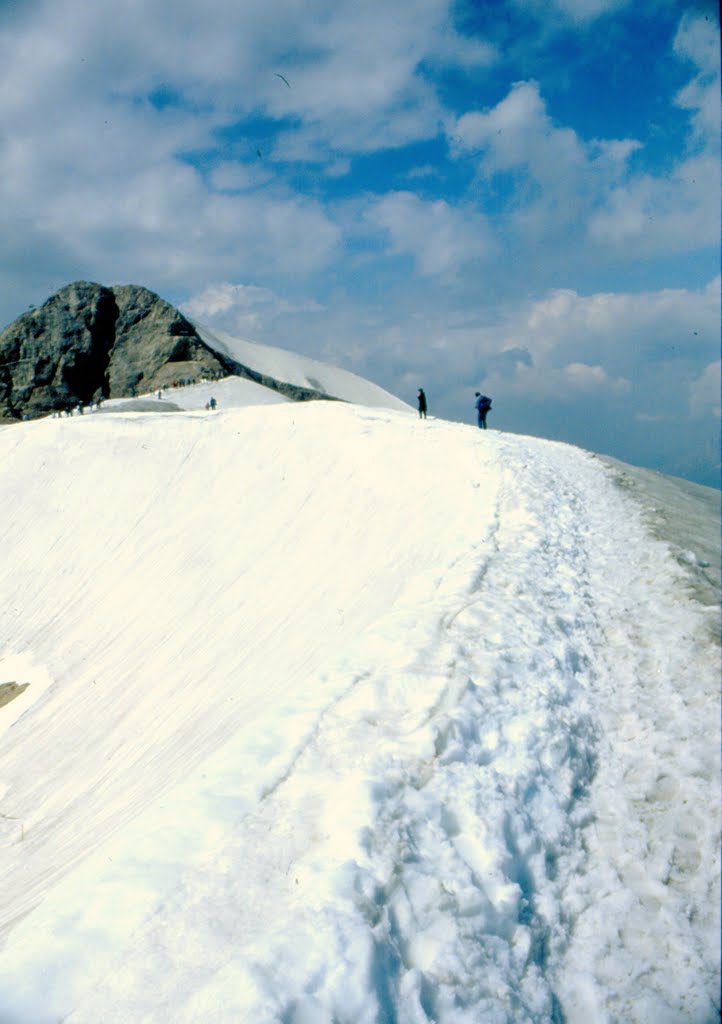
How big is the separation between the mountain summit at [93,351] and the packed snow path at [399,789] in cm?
6551

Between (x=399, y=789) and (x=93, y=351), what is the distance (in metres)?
87.5

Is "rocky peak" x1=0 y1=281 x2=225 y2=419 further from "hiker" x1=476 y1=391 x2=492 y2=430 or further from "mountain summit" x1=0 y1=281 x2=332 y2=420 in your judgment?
"hiker" x1=476 y1=391 x2=492 y2=430

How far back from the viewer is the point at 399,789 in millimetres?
4852

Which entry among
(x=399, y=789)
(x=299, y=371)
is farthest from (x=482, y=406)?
(x=299, y=371)

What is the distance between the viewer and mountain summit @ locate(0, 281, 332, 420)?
7762 centimetres

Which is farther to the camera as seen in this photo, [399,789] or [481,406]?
[481,406]

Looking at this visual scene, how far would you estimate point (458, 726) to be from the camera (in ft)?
18.5

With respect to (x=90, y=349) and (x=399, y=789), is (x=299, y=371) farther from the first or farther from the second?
(x=399, y=789)

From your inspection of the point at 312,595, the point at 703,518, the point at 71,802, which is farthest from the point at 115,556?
the point at 703,518

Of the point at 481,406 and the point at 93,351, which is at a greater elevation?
the point at 93,351

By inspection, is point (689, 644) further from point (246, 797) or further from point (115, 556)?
point (115, 556)

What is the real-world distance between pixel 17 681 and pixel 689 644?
15.4 m

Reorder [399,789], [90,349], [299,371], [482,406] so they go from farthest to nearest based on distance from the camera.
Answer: [299,371]
[90,349]
[482,406]
[399,789]

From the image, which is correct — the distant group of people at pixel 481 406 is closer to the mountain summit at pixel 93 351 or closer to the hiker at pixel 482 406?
the hiker at pixel 482 406
